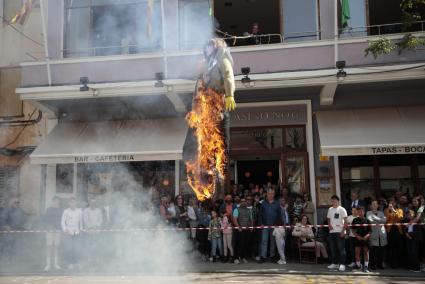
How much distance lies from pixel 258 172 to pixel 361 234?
21.0ft

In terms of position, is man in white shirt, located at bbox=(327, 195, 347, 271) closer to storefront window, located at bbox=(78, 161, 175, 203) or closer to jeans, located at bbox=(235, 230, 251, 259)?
jeans, located at bbox=(235, 230, 251, 259)

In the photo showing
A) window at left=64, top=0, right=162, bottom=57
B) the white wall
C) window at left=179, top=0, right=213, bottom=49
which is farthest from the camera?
the white wall

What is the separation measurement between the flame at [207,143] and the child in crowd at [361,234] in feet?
17.2

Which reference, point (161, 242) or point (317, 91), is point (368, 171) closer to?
point (317, 91)

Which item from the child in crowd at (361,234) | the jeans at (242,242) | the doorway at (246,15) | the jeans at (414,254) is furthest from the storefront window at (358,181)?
the doorway at (246,15)

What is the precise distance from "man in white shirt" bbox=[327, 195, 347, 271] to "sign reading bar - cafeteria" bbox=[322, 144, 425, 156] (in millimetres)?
1461

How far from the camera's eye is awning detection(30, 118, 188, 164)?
12.1 meters

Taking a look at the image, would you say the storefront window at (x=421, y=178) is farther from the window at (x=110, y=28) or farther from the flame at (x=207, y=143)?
the flame at (x=207, y=143)

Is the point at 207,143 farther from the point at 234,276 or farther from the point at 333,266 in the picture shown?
the point at 333,266

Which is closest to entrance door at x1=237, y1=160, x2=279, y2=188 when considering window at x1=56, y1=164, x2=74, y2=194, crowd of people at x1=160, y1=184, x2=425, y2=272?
crowd of people at x1=160, y1=184, x2=425, y2=272

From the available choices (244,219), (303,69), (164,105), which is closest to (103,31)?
(164,105)

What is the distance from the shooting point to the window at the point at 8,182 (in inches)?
566

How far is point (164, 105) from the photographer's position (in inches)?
527

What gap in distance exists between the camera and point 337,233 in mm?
10078
